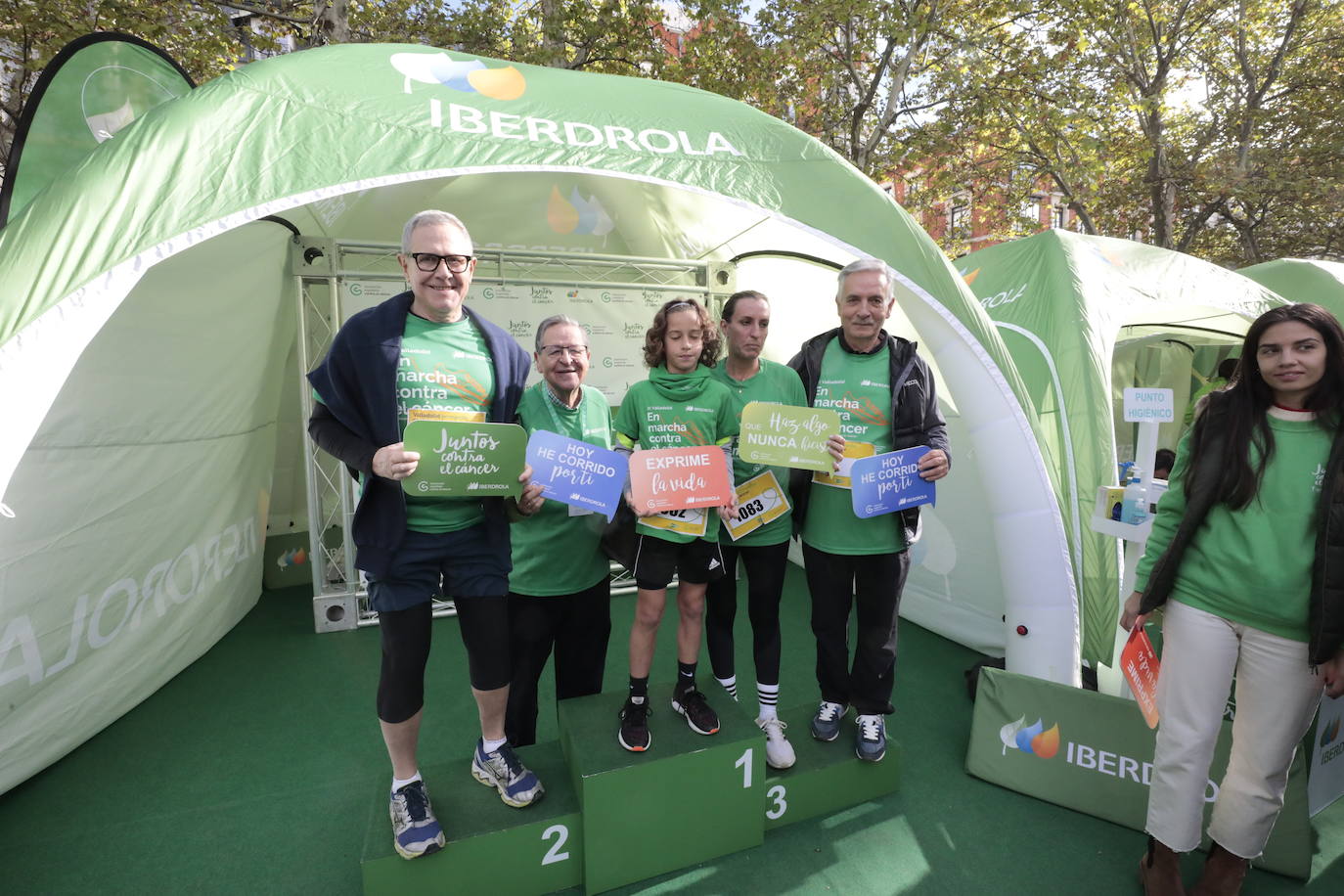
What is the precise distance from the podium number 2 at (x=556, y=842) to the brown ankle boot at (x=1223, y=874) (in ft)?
5.75

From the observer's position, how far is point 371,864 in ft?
5.09

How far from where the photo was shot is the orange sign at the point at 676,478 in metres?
1.79

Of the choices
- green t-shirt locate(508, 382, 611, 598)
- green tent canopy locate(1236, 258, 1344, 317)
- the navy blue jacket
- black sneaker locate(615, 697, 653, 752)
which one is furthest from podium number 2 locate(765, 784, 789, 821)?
green tent canopy locate(1236, 258, 1344, 317)

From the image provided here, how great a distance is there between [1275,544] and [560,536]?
1866 millimetres

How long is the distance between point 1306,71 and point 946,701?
451 inches

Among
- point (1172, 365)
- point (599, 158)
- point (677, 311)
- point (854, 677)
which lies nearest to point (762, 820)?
point (854, 677)

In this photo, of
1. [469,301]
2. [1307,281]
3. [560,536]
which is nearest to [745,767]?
[560,536]

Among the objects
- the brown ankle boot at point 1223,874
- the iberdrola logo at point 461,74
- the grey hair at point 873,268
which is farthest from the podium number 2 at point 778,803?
the iberdrola logo at point 461,74

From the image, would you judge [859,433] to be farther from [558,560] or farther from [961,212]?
[961,212]

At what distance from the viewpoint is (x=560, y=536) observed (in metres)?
1.94

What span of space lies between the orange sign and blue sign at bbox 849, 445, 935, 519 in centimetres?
45

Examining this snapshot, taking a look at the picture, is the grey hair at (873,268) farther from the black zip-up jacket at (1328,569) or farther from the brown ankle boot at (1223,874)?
the brown ankle boot at (1223,874)

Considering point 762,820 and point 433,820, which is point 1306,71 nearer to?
point 762,820

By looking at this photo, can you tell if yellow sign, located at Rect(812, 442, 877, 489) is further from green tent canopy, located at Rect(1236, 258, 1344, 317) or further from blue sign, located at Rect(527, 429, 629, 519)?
green tent canopy, located at Rect(1236, 258, 1344, 317)
